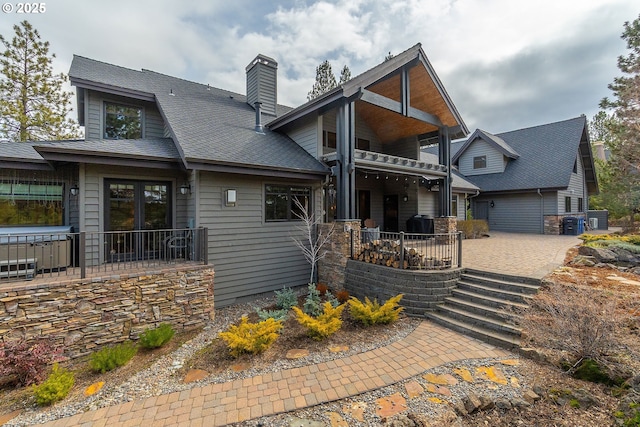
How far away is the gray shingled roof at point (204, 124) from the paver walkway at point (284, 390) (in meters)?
4.85

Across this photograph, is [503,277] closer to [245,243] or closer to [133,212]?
[245,243]

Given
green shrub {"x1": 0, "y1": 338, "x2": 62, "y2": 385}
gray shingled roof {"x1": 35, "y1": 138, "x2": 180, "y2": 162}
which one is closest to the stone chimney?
gray shingled roof {"x1": 35, "y1": 138, "x2": 180, "y2": 162}

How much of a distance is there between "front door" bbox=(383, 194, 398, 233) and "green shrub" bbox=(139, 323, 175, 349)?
10.5 metres

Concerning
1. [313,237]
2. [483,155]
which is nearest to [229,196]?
[313,237]

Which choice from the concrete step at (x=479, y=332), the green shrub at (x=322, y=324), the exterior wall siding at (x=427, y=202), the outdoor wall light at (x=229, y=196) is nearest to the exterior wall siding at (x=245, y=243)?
the outdoor wall light at (x=229, y=196)

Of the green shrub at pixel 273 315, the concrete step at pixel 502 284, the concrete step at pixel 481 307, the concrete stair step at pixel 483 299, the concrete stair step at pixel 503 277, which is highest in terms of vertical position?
the concrete stair step at pixel 503 277

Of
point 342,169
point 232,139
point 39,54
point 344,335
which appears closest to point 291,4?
point 232,139

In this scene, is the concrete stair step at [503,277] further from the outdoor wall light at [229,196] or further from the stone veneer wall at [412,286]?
the outdoor wall light at [229,196]

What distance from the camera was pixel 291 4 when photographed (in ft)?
33.1

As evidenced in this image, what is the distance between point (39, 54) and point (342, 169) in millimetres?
17724

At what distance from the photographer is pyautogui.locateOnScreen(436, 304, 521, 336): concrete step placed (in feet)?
15.6

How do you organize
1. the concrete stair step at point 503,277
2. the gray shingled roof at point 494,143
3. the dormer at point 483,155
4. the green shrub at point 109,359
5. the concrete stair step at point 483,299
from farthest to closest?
the dormer at point 483,155
the gray shingled roof at point 494,143
the concrete stair step at point 503,277
the concrete stair step at point 483,299
the green shrub at point 109,359

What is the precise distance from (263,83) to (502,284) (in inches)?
426

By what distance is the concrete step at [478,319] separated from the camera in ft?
15.6
